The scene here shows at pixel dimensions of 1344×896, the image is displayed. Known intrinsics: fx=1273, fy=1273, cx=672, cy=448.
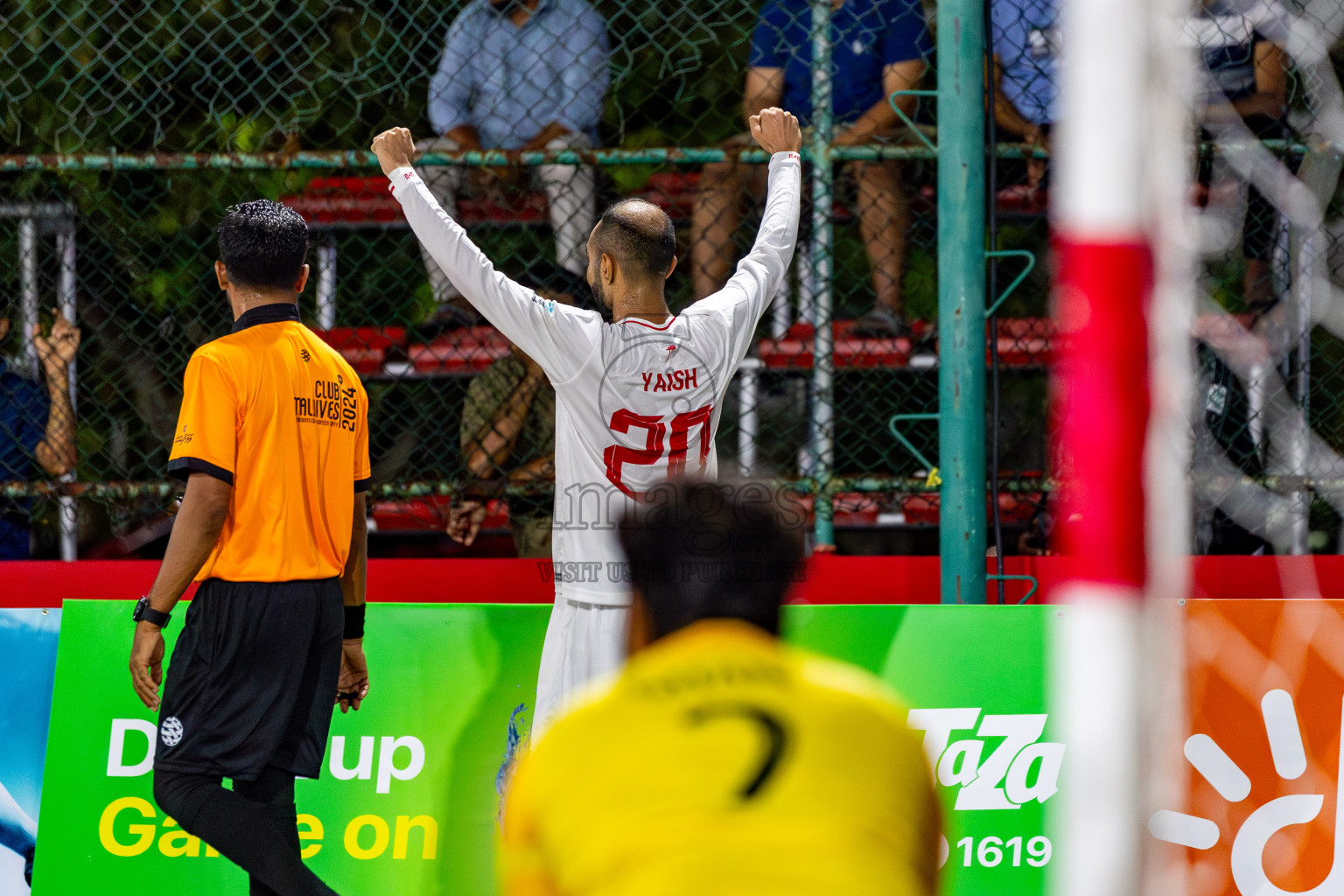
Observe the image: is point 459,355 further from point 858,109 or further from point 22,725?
point 22,725

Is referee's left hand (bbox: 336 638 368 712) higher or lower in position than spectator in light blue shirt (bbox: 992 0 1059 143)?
lower

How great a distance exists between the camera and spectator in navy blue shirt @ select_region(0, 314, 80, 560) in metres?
4.85

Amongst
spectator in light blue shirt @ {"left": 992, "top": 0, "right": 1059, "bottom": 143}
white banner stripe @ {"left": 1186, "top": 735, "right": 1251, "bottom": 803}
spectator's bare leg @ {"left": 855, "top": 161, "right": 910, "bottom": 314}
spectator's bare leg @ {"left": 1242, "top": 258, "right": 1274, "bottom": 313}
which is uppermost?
spectator in light blue shirt @ {"left": 992, "top": 0, "right": 1059, "bottom": 143}

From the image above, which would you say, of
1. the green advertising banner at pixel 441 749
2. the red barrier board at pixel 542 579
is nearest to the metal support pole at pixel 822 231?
the red barrier board at pixel 542 579

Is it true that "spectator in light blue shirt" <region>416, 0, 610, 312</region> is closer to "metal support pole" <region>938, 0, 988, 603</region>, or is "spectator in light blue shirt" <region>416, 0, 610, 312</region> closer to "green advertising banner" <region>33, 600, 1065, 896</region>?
"metal support pole" <region>938, 0, 988, 603</region>

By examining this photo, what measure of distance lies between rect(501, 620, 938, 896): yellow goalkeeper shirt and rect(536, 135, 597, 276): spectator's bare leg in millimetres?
3292

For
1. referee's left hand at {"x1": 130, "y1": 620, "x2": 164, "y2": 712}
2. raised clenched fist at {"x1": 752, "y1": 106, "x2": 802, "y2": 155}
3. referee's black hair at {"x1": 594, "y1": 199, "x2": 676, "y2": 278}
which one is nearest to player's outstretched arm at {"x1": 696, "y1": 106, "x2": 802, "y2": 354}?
raised clenched fist at {"x1": 752, "y1": 106, "x2": 802, "y2": 155}

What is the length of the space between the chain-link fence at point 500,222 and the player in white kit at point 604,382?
4.27 feet

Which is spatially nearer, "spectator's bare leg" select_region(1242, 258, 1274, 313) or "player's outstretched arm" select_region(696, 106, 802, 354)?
"player's outstretched arm" select_region(696, 106, 802, 354)

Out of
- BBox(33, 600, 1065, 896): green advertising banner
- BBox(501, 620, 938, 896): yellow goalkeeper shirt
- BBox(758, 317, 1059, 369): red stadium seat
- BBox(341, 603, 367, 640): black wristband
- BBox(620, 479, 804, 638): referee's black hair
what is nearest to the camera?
BBox(501, 620, 938, 896): yellow goalkeeper shirt

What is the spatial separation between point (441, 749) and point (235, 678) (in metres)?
0.76

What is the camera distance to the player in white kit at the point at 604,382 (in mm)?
3105

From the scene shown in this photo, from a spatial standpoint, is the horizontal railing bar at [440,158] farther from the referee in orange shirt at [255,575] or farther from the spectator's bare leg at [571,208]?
the referee in orange shirt at [255,575]

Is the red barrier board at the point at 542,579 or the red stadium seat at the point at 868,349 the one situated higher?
the red stadium seat at the point at 868,349
